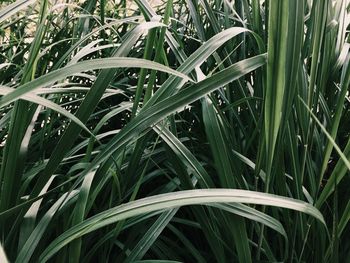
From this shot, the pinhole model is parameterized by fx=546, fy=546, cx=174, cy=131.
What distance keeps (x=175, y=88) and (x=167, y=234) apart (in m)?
0.31

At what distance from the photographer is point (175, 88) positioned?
0.68 meters

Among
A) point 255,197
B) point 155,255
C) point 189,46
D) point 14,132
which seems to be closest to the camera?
point 255,197

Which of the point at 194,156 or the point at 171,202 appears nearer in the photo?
the point at 171,202

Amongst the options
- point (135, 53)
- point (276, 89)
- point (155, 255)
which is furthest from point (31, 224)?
point (135, 53)

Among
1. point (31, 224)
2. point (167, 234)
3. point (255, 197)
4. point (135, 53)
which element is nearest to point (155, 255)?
point (167, 234)

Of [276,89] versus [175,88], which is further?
[175,88]

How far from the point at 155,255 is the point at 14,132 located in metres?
Result: 0.32

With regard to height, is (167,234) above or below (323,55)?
below

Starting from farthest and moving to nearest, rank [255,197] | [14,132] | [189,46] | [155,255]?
[189,46]
[155,255]
[14,132]
[255,197]

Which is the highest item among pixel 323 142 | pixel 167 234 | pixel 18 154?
pixel 18 154

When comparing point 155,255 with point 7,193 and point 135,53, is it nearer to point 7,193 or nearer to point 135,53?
point 7,193

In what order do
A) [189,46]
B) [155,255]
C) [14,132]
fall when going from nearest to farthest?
[14,132] < [155,255] < [189,46]

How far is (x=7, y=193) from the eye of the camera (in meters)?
0.66

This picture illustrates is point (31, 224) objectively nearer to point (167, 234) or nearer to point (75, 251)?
point (75, 251)
